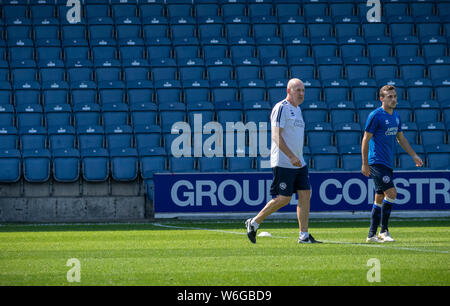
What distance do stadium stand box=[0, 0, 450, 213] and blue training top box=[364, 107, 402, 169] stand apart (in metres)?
6.30

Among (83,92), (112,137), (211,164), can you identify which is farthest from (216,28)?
(211,164)

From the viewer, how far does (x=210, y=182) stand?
50.4ft

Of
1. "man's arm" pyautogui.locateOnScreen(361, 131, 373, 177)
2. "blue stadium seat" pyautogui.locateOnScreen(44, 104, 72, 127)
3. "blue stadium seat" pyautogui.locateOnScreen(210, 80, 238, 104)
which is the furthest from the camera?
"blue stadium seat" pyautogui.locateOnScreen(210, 80, 238, 104)

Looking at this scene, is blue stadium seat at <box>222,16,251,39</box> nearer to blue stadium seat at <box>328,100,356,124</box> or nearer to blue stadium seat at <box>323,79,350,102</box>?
blue stadium seat at <box>323,79,350,102</box>

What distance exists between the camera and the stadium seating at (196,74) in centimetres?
1678

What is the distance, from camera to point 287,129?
9430mm

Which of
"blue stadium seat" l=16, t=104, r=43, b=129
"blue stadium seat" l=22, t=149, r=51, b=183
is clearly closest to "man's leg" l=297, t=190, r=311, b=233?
"blue stadium seat" l=22, t=149, r=51, b=183

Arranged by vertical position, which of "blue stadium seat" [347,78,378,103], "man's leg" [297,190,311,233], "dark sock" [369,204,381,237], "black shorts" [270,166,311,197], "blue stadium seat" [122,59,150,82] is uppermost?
"blue stadium seat" [122,59,150,82]

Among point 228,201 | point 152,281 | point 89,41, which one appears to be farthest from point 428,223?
point 89,41

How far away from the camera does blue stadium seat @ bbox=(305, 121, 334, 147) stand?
17.3 metres

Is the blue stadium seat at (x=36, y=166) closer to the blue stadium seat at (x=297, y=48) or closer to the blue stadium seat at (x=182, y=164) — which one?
the blue stadium seat at (x=182, y=164)

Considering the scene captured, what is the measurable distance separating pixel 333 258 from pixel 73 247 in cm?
360
